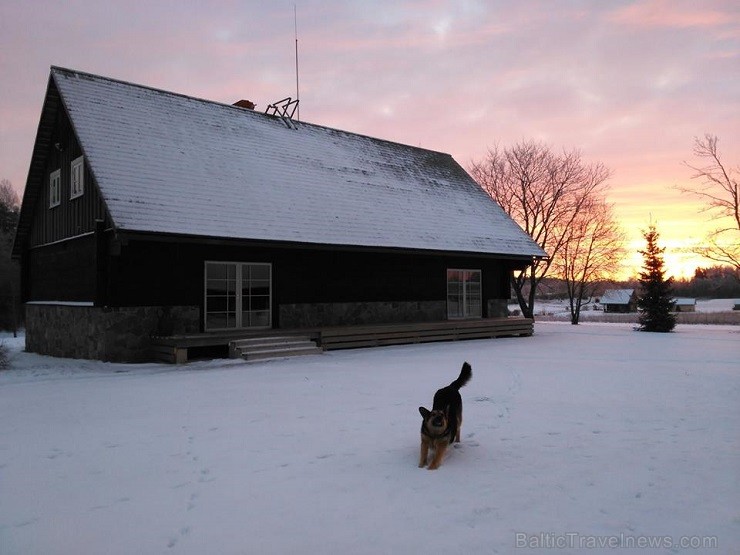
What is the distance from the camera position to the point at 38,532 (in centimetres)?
365

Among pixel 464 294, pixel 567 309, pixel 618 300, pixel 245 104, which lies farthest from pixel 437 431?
pixel 618 300

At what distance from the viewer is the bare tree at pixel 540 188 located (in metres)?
28.8

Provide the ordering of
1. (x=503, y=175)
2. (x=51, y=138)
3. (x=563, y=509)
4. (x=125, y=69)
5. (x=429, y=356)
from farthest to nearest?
(x=503, y=175) → (x=125, y=69) → (x=51, y=138) → (x=429, y=356) → (x=563, y=509)

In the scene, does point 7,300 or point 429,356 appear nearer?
point 429,356

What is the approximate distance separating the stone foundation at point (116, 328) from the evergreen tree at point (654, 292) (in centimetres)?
1903

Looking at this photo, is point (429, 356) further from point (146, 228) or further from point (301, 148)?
point (301, 148)

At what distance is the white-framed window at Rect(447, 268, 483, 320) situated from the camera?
1868 centimetres

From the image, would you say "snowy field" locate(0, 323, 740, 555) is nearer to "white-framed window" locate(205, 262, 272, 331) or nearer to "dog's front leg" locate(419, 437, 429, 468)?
"dog's front leg" locate(419, 437, 429, 468)

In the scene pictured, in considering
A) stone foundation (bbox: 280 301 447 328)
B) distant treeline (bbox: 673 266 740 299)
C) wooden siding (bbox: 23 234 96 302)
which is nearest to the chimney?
wooden siding (bbox: 23 234 96 302)

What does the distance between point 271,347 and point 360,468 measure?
8.30m

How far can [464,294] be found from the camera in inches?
752

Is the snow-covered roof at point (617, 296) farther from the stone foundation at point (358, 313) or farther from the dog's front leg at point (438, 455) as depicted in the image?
the dog's front leg at point (438, 455)

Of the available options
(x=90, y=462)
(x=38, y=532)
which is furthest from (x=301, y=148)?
(x=38, y=532)

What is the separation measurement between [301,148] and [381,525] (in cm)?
1560
